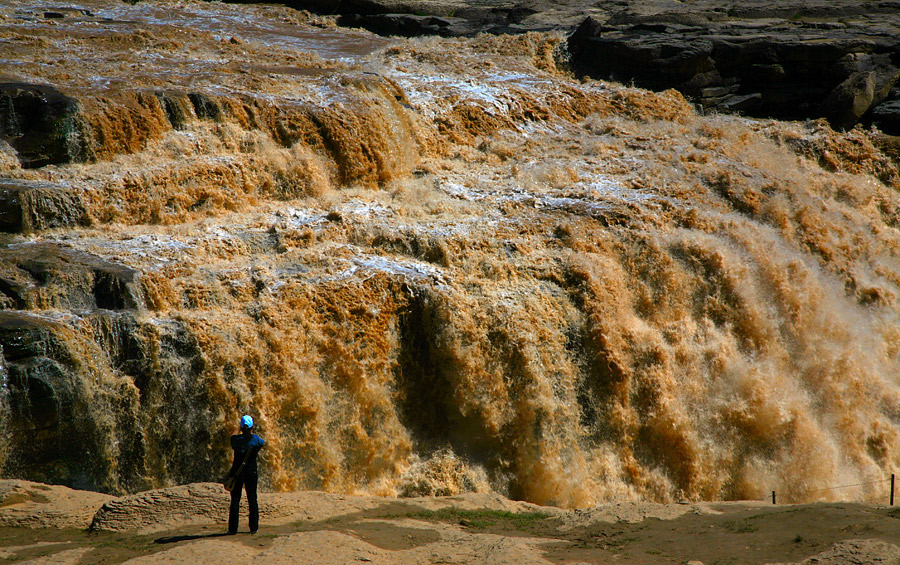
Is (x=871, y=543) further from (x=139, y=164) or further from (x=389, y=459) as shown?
(x=139, y=164)

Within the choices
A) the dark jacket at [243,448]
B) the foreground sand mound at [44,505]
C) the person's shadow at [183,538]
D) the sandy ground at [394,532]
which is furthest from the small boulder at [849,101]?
the foreground sand mound at [44,505]

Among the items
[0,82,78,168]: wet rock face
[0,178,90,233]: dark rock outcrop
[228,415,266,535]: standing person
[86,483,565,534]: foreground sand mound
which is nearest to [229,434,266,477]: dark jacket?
[228,415,266,535]: standing person

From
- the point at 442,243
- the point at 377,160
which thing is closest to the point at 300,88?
the point at 377,160

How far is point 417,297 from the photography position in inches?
402

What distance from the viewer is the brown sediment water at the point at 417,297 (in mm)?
8656

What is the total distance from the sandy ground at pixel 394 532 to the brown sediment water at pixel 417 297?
1.02 m

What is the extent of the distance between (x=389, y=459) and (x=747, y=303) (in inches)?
235

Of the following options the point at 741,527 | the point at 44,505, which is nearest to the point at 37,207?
the point at 44,505

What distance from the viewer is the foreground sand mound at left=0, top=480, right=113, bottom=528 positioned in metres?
7.07

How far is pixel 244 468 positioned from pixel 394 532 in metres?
1.55

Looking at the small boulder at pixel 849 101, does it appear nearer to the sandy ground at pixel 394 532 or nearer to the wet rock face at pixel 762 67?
the wet rock face at pixel 762 67

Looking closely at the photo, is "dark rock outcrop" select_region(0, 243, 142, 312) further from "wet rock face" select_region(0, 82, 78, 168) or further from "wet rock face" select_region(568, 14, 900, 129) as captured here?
"wet rock face" select_region(568, 14, 900, 129)

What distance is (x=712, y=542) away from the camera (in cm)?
740

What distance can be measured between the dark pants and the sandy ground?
0.12 metres
